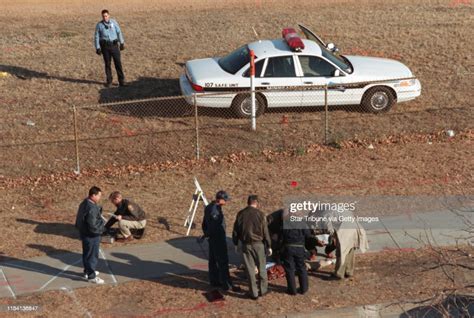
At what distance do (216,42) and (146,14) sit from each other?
165 inches

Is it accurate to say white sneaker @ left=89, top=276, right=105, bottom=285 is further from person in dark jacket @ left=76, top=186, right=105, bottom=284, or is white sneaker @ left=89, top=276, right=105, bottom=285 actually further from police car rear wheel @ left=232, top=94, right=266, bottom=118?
police car rear wheel @ left=232, top=94, right=266, bottom=118

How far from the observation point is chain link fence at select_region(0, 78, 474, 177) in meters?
16.3

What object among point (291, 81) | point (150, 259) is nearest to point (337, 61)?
point (291, 81)

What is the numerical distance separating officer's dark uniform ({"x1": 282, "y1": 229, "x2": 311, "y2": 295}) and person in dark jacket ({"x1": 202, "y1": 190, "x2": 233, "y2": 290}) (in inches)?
32.1

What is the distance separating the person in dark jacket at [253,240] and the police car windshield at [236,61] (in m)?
6.06

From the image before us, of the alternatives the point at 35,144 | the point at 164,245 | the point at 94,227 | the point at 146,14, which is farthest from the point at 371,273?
the point at 146,14

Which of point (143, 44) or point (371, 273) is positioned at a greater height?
point (143, 44)

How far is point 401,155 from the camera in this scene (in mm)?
16281

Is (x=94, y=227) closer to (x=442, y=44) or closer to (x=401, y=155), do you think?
(x=401, y=155)

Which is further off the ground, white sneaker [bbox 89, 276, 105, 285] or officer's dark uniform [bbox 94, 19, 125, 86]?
officer's dark uniform [bbox 94, 19, 125, 86]

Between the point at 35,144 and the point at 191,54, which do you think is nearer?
the point at 35,144

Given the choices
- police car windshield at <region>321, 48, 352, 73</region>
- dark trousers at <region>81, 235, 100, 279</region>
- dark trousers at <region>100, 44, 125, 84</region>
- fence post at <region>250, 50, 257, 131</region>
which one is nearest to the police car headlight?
police car windshield at <region>321, 48, 352, 73</region>

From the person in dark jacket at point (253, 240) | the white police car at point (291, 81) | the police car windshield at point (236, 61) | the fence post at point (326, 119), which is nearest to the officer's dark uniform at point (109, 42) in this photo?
the white police car at point (291, 81)

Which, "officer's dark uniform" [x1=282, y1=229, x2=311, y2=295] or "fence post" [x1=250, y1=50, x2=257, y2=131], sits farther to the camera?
"fence post" [x1=250, y1=50, x2=257, y2=131]
